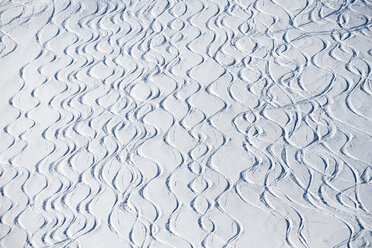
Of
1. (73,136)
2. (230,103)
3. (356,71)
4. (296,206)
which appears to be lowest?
(296,206)

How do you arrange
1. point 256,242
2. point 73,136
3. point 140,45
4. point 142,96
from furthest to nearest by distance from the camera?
point 140,45
point 142,96
point 73,136
point 256,242

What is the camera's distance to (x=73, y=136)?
2410 mm

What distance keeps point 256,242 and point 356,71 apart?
96 cm

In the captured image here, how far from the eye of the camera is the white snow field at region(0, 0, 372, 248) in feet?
6.79

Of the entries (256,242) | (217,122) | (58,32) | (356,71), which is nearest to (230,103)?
(217,122)

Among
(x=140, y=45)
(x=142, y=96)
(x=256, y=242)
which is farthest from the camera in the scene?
(x=140, y=45)

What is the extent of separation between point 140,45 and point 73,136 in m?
0.62

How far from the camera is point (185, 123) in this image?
8.05 ft

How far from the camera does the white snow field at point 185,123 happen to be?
2.07 m

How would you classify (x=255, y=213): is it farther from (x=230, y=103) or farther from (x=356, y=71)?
(x=356, y=71)

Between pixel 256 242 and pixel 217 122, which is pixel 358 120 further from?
pixel 256 242

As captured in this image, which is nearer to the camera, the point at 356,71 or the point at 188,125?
the point at 188,125

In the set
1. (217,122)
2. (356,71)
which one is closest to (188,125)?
(217,122)

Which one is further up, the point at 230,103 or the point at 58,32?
the point at 58,32
